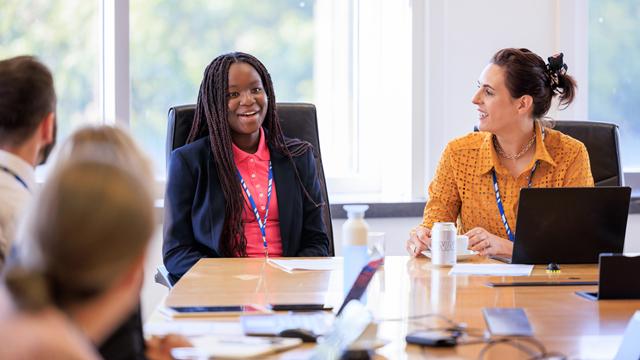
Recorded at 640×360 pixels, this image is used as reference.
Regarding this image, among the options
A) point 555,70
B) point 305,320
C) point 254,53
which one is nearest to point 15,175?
point 305,320

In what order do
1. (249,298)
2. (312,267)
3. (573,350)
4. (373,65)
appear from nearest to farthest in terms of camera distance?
(573,350), (249,298), (312,267), (373,65)

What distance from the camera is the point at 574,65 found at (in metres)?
4.32

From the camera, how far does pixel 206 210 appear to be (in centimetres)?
300

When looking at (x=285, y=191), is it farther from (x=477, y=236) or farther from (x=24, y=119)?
(x=24, y=119)

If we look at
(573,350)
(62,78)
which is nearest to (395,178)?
(62,78)

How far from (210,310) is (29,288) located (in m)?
1.04

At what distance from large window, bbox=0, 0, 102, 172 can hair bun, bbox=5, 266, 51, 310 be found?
308 centimetres

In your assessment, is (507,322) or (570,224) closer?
(507,322)

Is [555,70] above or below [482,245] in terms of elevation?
above

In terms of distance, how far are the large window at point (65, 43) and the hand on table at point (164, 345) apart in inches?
98.6

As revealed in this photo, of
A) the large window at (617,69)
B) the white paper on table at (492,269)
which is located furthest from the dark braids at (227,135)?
the large window at (617,69)

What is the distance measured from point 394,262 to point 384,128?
5.27ft

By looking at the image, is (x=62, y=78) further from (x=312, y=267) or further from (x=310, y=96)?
(x=312, y=267)

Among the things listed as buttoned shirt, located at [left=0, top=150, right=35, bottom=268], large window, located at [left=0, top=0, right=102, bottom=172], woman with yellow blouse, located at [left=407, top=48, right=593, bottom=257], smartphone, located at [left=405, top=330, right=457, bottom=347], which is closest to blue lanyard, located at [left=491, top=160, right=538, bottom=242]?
woman with yellow blouse, located at [left=407, top=48, right=593, bottom=257]
